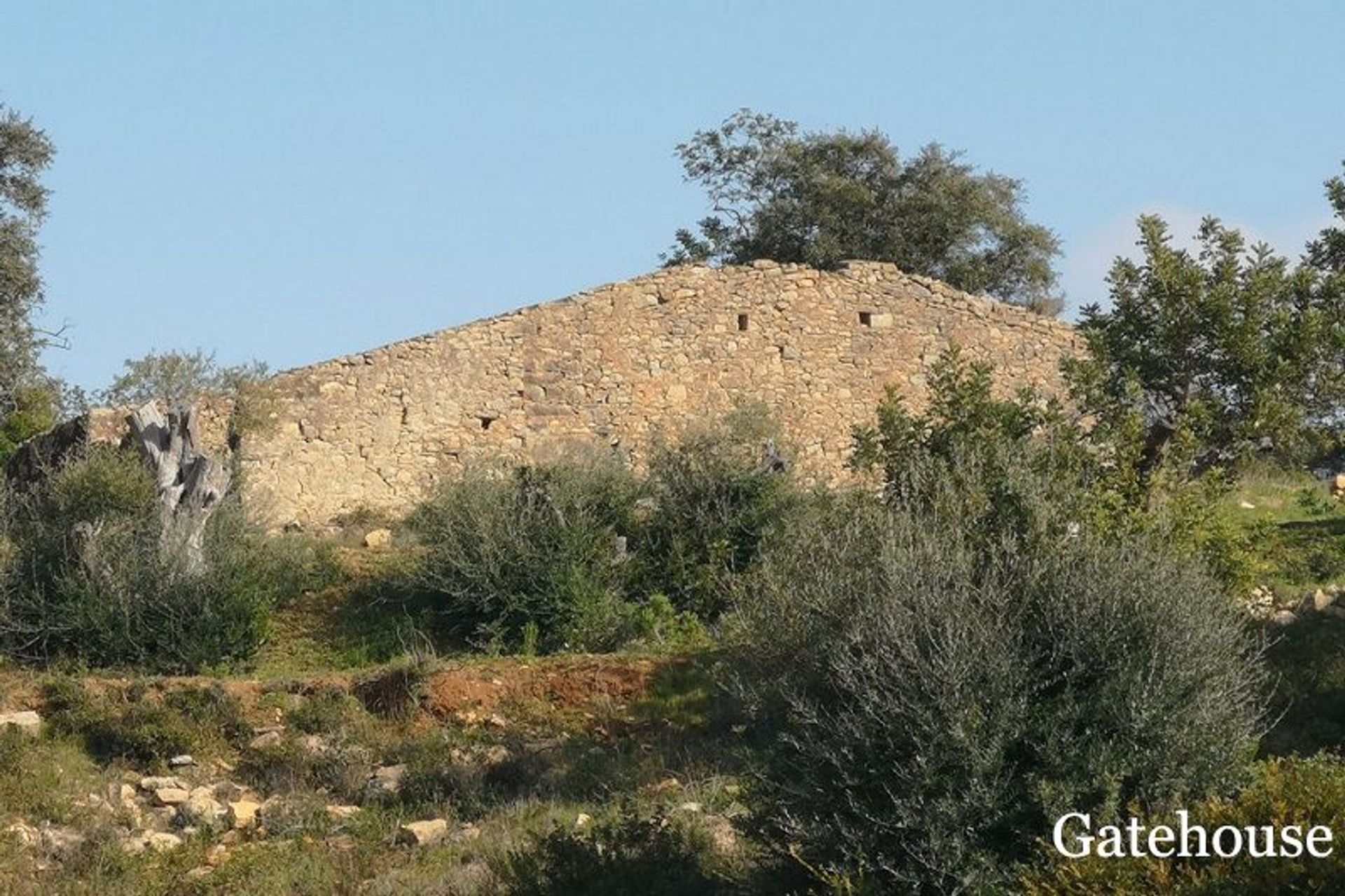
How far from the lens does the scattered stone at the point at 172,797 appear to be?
21781mm

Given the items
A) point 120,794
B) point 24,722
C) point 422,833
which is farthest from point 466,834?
point 24,722

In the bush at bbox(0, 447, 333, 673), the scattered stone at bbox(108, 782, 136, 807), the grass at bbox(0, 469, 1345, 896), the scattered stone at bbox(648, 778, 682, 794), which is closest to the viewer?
the grass at bbox(0, 469, 1345, 896)

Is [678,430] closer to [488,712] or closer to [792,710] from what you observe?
[488,712]

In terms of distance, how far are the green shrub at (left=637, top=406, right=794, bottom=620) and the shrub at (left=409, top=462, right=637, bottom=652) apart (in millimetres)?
470

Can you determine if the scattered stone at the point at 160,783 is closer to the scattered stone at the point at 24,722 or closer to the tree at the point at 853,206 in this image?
the scattered stone at the point at 24,722

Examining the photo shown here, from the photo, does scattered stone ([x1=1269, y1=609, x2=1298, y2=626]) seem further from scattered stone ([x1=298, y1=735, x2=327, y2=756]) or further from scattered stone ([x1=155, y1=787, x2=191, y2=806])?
scattered stone ([x1=155, y1=787, x2=191, y2=806])

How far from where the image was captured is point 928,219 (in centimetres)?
4159

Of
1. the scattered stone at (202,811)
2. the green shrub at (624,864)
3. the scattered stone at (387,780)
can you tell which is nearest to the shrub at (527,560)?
the scattered stone at (387,780)

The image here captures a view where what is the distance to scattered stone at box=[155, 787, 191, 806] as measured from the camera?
71.5ft

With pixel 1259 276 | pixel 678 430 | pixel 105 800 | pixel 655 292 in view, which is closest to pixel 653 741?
pixel 105 800

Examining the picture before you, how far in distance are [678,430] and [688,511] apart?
4065 millimetres

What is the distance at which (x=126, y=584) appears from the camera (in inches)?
1011

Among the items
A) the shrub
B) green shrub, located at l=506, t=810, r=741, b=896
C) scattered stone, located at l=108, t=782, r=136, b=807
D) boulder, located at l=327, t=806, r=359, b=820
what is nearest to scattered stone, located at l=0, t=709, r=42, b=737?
scattered stone, located at l=108, t=782, r=136, b=807

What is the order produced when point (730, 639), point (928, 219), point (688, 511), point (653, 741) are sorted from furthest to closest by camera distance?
point (928, 219)
point (688, 511)
point (653, 741)
point (730, 639)
